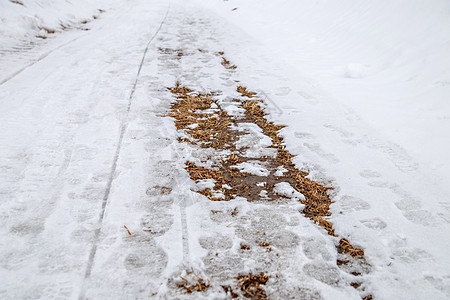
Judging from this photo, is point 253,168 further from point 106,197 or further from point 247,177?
point 106,197

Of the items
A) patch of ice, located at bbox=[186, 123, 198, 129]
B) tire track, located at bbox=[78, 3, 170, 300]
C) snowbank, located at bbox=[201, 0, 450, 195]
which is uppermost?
snowbank, located at bbox=[201, 0, 450, 195]

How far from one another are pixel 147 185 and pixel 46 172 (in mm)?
964

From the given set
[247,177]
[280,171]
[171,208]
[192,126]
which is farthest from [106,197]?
[280,171]

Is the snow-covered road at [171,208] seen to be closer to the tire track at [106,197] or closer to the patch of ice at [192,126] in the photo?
the tire track at [106,197]

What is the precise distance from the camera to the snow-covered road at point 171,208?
6.12ft

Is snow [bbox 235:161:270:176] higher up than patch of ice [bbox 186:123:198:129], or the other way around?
patch of ice [bbox 186:123:198:129]

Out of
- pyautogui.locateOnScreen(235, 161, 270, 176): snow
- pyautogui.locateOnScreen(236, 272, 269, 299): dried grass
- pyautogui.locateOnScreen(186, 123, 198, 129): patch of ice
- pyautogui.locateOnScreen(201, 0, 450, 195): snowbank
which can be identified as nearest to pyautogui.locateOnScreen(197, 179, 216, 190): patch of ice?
pyautogui.locateOnScreen(235, 161, 270, 176): snow

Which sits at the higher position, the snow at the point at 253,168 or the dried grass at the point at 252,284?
the snow at the point at 253,168

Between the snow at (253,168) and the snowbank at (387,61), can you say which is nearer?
the snow at (253,168)

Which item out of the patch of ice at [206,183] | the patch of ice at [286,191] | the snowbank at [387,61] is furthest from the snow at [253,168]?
the snowbank at [387,61]

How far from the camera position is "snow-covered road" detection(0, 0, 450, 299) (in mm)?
1864

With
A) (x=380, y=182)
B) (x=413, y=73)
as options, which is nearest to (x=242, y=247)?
(x=380, y=182)

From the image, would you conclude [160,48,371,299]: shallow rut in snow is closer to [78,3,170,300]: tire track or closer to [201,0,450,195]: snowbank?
[78,3,170,300]: tire track

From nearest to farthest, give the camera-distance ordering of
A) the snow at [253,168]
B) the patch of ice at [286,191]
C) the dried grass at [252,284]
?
the dried grass at [252,284]
the patch of ice at [286,191]
the snow at [253,168]
